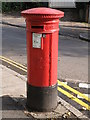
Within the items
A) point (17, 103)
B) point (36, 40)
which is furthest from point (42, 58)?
point (17, 103)

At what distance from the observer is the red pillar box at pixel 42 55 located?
12.4 feet

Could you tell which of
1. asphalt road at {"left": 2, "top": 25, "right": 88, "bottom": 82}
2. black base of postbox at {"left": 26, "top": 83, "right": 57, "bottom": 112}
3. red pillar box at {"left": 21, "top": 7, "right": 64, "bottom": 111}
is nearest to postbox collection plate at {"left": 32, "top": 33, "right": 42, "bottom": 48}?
red pillar box at {"left": 21, "top": 7, "right": 64, "bottom": 111}

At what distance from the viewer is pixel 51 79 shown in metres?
4.08

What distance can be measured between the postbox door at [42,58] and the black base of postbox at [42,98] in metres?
0.08

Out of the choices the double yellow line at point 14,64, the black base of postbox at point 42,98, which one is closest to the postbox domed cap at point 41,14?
the black base of postbox at point 42,98

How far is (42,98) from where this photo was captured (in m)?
4.04

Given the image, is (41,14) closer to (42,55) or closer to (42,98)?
(42,55)

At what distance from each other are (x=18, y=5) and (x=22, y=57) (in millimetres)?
22413

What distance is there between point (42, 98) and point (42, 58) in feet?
2.19

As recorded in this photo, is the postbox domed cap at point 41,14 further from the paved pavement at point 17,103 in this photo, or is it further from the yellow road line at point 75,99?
the yellow road line at point 75,99

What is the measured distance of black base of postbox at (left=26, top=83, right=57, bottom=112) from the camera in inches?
159

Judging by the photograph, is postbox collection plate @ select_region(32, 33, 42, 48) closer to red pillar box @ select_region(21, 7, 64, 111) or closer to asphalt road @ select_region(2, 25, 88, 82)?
red pillar box @ select_region(21, 7, 64, 111)

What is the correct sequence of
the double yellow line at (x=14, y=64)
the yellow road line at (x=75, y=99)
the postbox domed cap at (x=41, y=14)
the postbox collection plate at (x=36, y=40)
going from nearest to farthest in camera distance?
the postbox domed cap at (x=41, y=14) → the postbox collection plate at (x=36, y=40) → the yellow road line at (x=75, y=99) → the double yellow line at (x=14, y=64)

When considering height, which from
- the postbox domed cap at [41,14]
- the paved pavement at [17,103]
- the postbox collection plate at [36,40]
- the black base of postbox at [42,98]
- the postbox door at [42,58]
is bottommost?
the paved pavement at [17,103]
